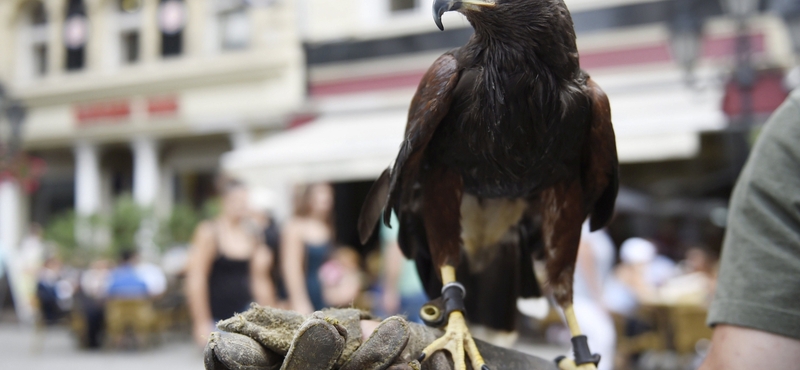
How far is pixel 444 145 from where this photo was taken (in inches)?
58.8

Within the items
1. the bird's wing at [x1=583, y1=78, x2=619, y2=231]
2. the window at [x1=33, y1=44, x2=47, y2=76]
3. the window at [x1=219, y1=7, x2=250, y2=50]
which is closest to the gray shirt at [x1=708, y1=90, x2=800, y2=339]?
the bird's wing at [x1=583, y1=78, x2=619, y2=231]

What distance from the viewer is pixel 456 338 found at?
139cm

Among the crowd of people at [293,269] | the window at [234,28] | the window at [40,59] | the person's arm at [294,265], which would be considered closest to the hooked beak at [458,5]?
the crowd of people at [293,269]

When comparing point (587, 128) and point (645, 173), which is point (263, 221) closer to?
point (587, 128)

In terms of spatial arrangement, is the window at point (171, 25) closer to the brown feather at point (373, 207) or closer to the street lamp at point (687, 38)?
the street lamp at point (687, 38)

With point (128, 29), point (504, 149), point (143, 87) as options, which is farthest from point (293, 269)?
point (128, 29)

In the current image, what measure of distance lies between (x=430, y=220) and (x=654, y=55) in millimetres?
8500

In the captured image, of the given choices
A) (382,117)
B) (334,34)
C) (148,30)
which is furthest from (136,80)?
(382,117)

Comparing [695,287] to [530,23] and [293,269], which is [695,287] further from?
[530,23]

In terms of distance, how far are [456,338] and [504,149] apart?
0.44 m

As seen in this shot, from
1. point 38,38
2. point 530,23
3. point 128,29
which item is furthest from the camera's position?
point 38,38

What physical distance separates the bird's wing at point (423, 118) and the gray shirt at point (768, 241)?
758mm

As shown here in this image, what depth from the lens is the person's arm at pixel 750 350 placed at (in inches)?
53.7

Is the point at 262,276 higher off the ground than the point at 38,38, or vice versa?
the point at 38,38
